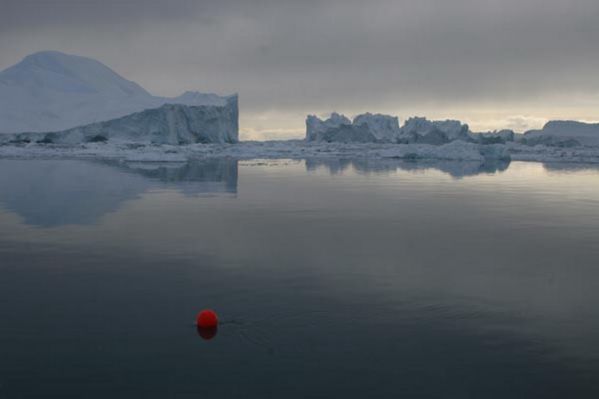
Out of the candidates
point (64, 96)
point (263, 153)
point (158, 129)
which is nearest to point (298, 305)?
point (263, 153)

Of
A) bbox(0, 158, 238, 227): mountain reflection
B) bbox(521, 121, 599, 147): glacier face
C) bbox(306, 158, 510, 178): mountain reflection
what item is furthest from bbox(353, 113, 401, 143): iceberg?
bbox(0, 158, 238, 227): mountain reflection

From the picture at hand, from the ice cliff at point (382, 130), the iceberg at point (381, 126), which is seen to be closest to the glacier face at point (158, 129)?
the ice cliff at point (382, 130)

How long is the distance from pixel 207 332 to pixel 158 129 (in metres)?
57.4

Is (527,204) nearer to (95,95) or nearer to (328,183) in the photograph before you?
(328,183)

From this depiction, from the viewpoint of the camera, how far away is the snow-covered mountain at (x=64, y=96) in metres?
57.7

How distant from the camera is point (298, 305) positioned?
228 inches

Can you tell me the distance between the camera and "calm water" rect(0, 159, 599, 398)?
166 inches

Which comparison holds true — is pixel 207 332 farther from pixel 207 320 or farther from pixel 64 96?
pixel 64 96

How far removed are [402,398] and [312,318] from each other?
65.5 inches

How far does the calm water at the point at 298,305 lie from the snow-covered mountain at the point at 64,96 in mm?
50439

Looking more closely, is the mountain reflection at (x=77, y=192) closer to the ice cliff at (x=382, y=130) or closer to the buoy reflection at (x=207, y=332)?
the buoy reflection at (x=207, y=332)

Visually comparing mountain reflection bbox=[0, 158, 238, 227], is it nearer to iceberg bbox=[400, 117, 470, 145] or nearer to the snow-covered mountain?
the snow-covered mountain

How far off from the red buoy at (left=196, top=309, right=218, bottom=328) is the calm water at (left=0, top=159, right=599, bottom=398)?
12 centimetres

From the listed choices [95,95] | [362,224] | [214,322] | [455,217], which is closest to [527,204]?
[455,217]
